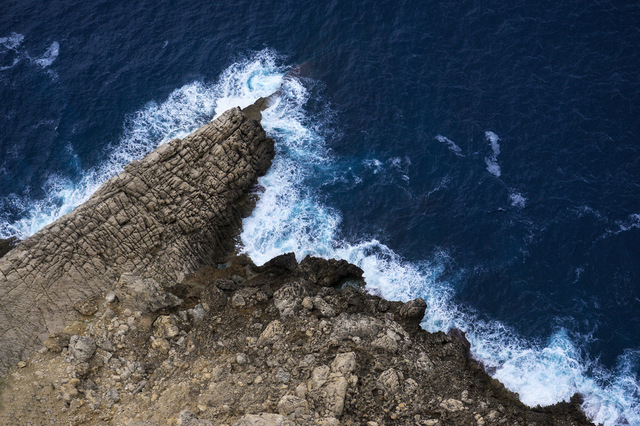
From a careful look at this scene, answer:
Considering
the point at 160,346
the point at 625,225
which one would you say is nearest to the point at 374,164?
the point at 625,225

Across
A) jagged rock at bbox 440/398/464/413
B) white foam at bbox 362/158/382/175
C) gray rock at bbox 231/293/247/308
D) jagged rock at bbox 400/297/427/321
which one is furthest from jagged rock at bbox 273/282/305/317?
white foam at bbox 362/158/382/175

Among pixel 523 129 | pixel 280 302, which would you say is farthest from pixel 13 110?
pixel 523 129

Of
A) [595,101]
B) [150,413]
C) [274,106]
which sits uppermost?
[595,101]

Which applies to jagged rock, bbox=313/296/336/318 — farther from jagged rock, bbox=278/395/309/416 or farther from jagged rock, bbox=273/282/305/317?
jagged rock, bbox=278/395/309/416

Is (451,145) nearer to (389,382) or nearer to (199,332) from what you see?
(389,382)

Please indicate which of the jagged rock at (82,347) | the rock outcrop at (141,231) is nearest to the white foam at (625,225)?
the rock outcrop at (141,231)

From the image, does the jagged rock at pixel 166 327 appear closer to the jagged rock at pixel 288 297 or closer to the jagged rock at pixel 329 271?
the jagged rock at pixel 288 297

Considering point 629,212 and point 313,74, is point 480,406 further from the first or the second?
point 313,74
